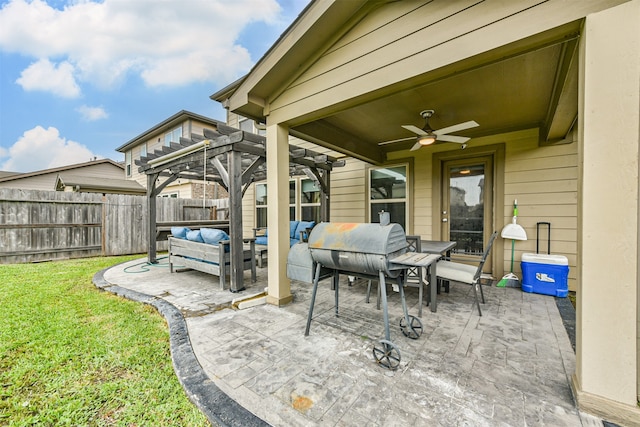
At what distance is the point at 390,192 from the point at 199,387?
5007 millimetres

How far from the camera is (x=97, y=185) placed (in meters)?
11.3

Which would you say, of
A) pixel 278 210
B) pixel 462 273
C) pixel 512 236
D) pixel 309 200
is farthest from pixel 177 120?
pixel 512 236

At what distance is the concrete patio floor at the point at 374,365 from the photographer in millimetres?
1492

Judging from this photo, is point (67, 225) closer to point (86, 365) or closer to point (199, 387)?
point (86, 365)

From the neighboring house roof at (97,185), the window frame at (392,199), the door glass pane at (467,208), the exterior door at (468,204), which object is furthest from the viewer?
the neighboring house roof at (97,185)

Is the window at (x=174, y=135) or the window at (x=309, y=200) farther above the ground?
the window at (x=174, y=135)

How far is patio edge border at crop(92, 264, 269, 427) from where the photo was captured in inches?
56.7

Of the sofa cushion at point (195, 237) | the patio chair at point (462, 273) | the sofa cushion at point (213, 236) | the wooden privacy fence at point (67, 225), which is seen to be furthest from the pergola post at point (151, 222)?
the patio chair at point (462, 273)

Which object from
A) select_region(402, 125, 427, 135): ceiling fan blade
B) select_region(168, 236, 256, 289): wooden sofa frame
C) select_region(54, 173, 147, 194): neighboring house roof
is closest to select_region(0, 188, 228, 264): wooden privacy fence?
select_region(168, 236, 256, 289): wooden sofa frame

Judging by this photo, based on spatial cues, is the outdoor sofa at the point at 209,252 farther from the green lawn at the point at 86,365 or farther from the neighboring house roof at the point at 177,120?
the neighboring house roof at the point at 177,120

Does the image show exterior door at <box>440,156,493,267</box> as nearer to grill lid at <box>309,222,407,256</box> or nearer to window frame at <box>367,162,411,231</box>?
window frame at <box>367,162,411,231</box>

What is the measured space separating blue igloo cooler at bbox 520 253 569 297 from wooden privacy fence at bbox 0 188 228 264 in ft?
27.0

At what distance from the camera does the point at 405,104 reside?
11.3 feet

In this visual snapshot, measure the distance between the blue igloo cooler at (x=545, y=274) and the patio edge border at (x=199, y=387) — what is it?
432 cm
